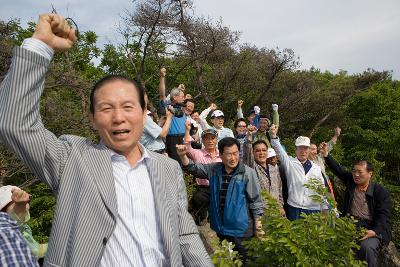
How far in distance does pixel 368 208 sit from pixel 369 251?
648mm

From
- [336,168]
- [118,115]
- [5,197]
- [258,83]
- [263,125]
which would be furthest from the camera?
[258,83]

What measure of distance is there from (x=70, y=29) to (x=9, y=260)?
0.86 metres

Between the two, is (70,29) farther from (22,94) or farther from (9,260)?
(9,260)

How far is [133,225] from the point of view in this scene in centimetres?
158

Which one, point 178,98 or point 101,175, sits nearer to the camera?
Answer: point 101,175

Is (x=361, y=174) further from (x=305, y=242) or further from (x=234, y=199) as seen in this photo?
(x=305, y=242)

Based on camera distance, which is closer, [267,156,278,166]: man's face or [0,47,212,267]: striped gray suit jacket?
[0,47,212,267]: striped gray suit jacket

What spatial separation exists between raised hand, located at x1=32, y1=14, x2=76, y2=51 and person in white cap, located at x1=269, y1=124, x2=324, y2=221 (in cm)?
446

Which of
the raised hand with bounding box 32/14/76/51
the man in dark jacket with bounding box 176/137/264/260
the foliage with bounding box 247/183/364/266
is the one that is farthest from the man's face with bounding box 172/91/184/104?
the raised hand with bounding box 32/14/76/51

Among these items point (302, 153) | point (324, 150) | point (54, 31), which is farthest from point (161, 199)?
point (324, 150)

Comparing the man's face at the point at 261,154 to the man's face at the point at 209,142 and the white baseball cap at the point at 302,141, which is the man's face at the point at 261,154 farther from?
the man's face at the point at 209,142

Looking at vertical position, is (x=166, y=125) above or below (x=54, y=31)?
below

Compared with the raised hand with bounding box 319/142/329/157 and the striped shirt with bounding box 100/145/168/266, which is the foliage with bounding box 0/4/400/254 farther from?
the striped shirt with bounding box 100/145/168/266

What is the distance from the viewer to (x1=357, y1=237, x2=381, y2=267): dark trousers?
4.88 m
